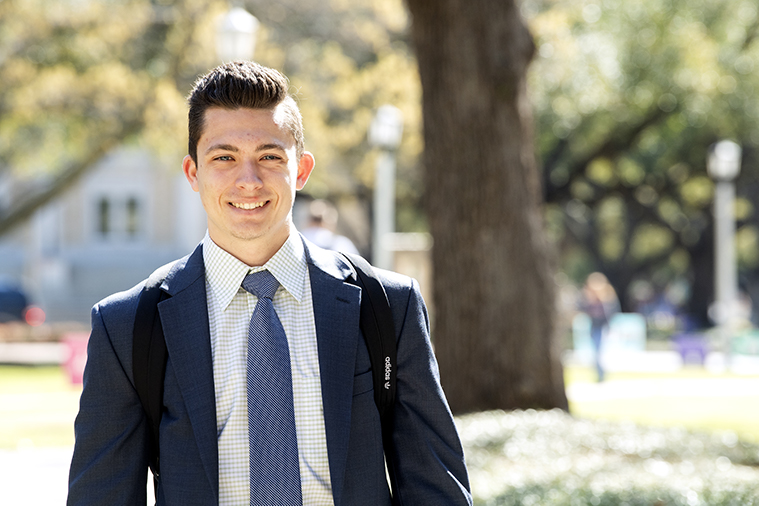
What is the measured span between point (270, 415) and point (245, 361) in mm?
147

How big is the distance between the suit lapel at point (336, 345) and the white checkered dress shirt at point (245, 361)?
4 cm

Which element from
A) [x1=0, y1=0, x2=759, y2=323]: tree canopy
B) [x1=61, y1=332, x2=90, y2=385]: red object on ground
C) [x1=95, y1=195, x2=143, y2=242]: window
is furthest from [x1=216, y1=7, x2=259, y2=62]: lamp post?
[x1=95, y1=195, x2=143, y2=242]: window

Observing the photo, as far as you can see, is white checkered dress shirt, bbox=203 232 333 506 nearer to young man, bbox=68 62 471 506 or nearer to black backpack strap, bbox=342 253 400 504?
young man, bbox=68 62 471 506

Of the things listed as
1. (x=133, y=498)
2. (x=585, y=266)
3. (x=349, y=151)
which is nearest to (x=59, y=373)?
(x=349, y=151)

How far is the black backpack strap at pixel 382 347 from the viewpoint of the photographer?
7.35 ft

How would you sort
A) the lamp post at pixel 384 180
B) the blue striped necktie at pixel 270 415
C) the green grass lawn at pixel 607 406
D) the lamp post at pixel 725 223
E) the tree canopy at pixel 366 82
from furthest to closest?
the lamp post at pixel 725 223 → the tree canopy at pixel 366 82 → the lamp post at pixel 384 180 → the green grass lawn at pixel 607 406 → the blue striped necktie at pixel 270 415

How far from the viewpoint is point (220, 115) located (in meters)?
2.24

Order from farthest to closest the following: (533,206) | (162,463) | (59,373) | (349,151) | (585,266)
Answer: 1. (585,266)
2. (349,151)
3. (59,373)
4. (533,206)
5. (162,463)

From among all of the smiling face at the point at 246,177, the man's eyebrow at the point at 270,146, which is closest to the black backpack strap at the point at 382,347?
the smiling face at the point at 246,177

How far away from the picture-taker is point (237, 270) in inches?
88.4

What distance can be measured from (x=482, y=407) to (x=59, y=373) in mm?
11175

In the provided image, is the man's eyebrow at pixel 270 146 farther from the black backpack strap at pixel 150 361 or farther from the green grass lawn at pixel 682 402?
the green grass lawn at pixel 682 402

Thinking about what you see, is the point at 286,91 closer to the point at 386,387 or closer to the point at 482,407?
the point at 386,387

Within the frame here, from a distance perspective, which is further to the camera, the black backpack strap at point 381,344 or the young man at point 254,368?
the black backpack strap at point 381,344
